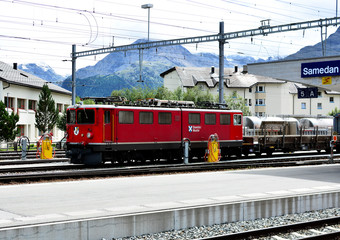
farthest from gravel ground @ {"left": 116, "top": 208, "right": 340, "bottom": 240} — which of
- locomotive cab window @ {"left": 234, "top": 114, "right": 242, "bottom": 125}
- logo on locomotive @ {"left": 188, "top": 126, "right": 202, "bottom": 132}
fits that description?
locomotive cab window @ {"left": 234, "top": 114, "right": 242, "bottom": 125}

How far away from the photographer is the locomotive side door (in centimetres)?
2253

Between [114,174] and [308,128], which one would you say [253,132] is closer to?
[308,128]

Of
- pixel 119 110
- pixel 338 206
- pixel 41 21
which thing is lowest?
pixel 338 206

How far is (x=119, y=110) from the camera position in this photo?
905 inches

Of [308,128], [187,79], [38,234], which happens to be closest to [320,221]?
[38,234]

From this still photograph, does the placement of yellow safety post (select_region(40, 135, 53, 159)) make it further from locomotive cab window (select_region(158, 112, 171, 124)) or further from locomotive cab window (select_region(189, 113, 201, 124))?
locomotive cab window (select_region(189, 113, 201, 124))

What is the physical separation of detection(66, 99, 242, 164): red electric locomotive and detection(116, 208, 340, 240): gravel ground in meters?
12.7

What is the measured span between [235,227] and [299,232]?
1.32 metres

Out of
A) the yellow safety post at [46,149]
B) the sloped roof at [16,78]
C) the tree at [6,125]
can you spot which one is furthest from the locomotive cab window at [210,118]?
the sloped roof at [16,78]

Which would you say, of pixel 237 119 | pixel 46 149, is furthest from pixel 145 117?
pixel 46 149

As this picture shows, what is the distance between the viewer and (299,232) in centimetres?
975

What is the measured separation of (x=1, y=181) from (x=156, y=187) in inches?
229

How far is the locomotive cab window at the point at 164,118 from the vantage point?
24634 millimetres

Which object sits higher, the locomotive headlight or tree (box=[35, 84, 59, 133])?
tree (box=[35, 84, 59, 133])
